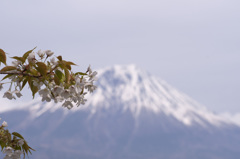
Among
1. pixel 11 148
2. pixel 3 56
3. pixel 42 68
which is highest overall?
pixel 3 56

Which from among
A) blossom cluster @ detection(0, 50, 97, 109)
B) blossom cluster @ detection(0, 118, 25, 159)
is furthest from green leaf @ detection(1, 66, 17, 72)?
blossom cluster @ detection(0, 118, 25, 159)

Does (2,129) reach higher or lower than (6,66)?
lower

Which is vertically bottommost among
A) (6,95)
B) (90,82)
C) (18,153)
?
(18,153)

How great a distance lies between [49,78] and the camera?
3.60 metres

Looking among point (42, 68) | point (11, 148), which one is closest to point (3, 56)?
point (42, 68)

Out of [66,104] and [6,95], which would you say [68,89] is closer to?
[66,104]

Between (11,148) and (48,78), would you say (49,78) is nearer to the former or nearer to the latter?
(48,78)

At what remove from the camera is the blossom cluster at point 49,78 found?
3.50 metres

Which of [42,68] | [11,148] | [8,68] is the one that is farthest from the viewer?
[11,148]

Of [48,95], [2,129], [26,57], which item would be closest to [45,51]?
[26,57]

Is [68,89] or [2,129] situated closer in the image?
[68,89]

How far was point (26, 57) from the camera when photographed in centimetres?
366

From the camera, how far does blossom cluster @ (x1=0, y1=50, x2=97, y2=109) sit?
350 cm

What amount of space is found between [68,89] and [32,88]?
45 cm
